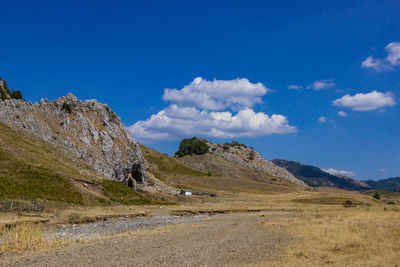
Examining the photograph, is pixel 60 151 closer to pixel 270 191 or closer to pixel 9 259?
pixel 9 259

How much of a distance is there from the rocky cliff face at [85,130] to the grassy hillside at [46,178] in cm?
412

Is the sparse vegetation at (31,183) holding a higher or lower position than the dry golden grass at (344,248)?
higher

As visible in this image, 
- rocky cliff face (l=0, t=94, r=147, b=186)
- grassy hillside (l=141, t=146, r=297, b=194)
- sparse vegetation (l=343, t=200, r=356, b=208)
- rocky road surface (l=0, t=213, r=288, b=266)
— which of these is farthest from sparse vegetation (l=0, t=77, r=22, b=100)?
sparse vegetation (l=343, t=200, r=356, b=208)

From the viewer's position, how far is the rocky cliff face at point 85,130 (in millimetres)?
78375

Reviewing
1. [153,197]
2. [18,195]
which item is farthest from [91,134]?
[18,195]

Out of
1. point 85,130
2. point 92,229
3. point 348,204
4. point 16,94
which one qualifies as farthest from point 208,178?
point 92,229

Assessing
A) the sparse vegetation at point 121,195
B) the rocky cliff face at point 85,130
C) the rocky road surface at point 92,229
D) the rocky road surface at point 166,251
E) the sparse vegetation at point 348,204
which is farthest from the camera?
the sparse vegetation at point 348,204

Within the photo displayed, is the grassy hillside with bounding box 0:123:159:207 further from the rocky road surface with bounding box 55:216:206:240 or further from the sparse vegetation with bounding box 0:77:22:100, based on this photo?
the sparse vegetation with bounding box 0:77:22:100

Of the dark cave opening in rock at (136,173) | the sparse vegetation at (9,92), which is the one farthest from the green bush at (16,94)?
the dark cave opening in rock at (136,173)

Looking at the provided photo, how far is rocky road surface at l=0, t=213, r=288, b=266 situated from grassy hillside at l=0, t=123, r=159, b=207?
22375 millimetres

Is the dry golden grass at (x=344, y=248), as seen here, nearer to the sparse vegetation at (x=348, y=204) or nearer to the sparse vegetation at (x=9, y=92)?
the sparse vegetation at (x=348, y=204)

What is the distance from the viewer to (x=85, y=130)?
287ft

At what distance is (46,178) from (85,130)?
3270 centimetres

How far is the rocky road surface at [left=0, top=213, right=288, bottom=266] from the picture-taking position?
21.4 meters
